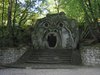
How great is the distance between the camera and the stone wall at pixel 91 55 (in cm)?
1908

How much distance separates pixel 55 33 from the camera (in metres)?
24.7

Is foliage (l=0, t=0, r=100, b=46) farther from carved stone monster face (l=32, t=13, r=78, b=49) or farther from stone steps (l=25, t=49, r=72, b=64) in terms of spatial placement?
stone steps (l=25, t=49, r=72, b=64)

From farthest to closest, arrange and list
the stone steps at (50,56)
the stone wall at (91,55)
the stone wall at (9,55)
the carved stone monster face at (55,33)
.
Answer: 1. the carved stone monster face at (55,33)
2. the stone wall at (9,55)
3. the stone steps at (50,56)
4. the stone wall at (91,55)

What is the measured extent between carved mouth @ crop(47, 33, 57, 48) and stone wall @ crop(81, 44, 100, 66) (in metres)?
5.79

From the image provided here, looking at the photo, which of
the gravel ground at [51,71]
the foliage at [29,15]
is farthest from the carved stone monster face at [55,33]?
the gravel ground at [51,71]

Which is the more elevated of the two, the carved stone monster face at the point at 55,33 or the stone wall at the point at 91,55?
the carved stone monster face at the point at 55,33

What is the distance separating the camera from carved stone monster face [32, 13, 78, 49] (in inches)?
952

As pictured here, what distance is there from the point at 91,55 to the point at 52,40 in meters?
6.76

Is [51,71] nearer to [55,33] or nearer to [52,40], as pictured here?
[55,33]

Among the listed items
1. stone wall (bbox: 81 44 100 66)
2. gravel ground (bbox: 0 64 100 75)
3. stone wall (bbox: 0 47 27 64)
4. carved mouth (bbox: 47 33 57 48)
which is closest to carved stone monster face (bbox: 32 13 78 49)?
carved mouth (bbox: 47 33 57 48)

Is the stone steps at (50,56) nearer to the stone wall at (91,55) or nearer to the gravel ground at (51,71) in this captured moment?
the stone wall at (91,55)

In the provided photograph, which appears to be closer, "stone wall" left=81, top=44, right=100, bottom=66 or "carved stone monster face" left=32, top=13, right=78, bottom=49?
"stone wall" left=81, top=44, right=100, bottom=66

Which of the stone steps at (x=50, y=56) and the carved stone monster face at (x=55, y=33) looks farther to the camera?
the carved stone monster face at (x=55, y=33)

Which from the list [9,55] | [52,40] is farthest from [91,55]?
[9,55]
